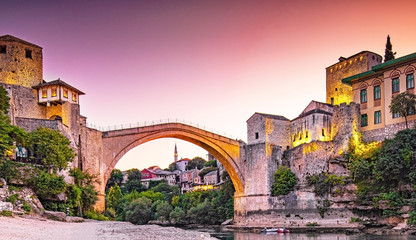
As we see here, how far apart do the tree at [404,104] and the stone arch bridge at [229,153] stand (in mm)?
12605

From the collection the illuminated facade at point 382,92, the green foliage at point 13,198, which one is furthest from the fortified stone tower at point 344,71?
the green foliage at point 13,198

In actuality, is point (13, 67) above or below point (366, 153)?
above

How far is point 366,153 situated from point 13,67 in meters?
29.2

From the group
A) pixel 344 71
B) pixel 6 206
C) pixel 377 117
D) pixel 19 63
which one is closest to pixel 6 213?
pixel 6 206

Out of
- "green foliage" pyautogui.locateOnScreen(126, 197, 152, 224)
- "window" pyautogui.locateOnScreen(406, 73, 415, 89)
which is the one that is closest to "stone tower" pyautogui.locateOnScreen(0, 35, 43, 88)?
"window" pyautogui.locateOnScreen(406, 73, 415, 89)

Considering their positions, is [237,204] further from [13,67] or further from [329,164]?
[13,67]

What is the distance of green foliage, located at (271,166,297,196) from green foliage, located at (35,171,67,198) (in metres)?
23.2

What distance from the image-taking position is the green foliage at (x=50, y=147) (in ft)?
88.9

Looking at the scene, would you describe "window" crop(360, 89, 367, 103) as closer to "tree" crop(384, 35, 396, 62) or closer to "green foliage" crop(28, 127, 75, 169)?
"tree" crop(384, 35, 396, 62)

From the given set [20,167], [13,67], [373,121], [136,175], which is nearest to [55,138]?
[20,167]

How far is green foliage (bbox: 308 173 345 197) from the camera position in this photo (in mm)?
39062

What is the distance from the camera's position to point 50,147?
27.3m

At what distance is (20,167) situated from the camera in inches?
985

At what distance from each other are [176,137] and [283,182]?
11.1 metres
